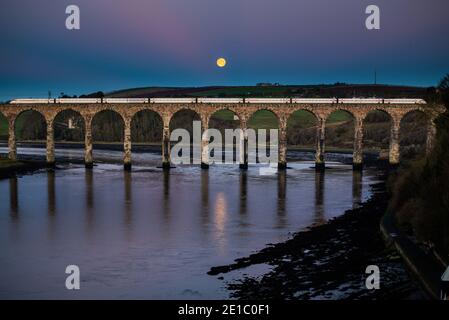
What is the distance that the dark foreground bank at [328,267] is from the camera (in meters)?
26.3

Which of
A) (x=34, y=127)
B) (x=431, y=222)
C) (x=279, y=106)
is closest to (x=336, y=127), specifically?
(x=279, y=106)

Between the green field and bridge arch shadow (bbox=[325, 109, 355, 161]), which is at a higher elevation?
the green field

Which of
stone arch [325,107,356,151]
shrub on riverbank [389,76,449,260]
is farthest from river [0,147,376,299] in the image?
stone arch [325,107,356,151]

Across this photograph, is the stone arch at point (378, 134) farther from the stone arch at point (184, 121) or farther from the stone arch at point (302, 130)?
the stone arch at point (184, 121)

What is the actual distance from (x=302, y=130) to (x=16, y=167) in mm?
87681

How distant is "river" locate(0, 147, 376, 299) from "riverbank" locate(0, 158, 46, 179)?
323 cm

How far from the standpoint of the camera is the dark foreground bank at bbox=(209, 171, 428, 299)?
26.3 meters

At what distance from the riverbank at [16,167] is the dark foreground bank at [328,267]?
48.8 meters

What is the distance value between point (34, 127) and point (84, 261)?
515ft

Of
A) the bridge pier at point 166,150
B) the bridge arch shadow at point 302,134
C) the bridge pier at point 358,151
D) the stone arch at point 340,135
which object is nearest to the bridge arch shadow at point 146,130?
the bridge arch shadow at point 302,134

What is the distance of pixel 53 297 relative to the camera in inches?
1059

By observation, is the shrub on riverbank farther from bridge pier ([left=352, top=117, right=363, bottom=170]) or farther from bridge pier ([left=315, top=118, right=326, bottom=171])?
bridge pier ([left=352, top=117, right=363, bottom=170])

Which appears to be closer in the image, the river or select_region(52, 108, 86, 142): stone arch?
the river
